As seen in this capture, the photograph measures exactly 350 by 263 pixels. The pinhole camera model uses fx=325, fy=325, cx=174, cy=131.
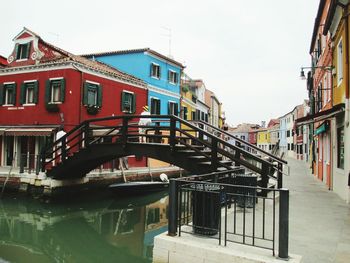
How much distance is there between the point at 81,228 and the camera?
11.0m

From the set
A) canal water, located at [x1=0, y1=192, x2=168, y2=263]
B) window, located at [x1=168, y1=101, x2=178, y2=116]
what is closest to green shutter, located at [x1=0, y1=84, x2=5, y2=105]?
canal water, located at [x1=0, y1=192, x2=168, y2=263]

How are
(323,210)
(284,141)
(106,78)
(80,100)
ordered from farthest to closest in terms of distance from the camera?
(284,141)
(106,78)
(80,100)
(323,210)

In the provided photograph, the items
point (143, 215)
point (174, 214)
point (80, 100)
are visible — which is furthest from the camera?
point (80, 100)

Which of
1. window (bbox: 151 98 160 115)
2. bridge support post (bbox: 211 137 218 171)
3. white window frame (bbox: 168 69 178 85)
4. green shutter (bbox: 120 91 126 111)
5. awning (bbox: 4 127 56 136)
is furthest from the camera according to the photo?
white window frame (bbox: 168 69 178 85)

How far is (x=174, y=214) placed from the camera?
5406 mm

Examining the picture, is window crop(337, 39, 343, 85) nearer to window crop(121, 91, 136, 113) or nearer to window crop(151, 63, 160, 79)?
window crop(121, 91, 136, 113)

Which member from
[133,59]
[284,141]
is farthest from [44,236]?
[284,141]

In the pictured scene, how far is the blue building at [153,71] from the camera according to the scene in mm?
23906

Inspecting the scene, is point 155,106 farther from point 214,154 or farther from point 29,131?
point 214,154

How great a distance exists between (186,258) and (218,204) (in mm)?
1031

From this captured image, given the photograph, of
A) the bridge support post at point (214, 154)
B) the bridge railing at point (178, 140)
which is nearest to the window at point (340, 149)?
the bridge railing at point (178, 140)

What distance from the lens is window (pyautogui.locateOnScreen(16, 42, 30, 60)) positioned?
2006cm

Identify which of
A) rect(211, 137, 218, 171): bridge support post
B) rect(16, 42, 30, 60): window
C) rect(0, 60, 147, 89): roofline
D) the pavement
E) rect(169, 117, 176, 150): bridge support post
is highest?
rect(16, 42, 30, 60): window

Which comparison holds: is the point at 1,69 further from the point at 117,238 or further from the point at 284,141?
the point at 284,141
